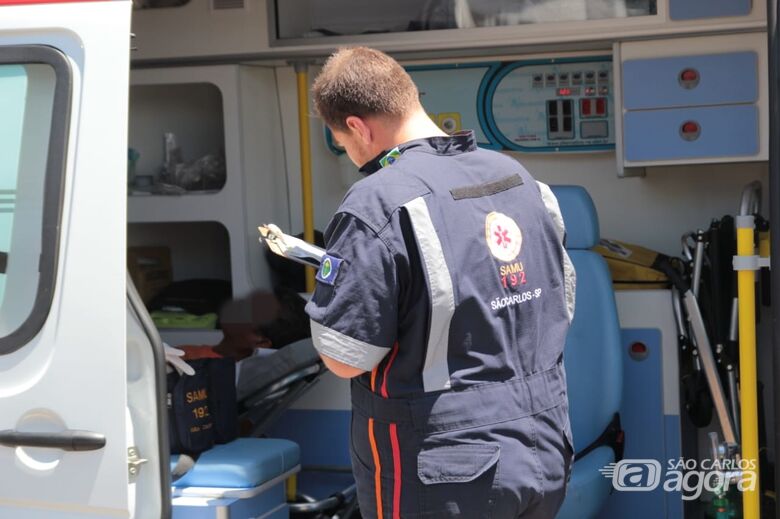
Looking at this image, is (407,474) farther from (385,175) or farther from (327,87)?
(327,87)

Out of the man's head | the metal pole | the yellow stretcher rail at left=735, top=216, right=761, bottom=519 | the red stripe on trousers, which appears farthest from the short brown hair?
the yellow stretcher rail at left=735, top=216, right=761, bottom=519

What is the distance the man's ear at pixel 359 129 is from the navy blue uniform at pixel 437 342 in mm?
83

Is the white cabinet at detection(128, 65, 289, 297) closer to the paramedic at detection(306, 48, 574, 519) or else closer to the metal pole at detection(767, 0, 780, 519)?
the paramedic at detection(306, 48, 574, 519)

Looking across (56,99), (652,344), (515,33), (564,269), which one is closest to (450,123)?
(515,33)

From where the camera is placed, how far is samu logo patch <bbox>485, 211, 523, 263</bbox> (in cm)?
202

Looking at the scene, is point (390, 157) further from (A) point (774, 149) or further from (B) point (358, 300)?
(A) point (774, 149)

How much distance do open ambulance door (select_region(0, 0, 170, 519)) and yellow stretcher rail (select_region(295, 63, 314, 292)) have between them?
1.97 metres

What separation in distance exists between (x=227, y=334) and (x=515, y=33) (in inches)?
59.2

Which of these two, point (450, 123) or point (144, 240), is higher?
point (450, 123)

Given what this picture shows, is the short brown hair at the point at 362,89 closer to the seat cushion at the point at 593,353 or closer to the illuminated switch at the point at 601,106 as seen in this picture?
the seat cushion at the point at 593,353

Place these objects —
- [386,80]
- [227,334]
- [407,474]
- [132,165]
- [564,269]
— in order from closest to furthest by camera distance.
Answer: [407,474] → [386,80] → [564,269] → [227,334] → [132,165]

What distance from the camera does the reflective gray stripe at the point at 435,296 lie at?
1921 mm

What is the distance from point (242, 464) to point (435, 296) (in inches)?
43.3

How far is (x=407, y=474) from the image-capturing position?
196cm
